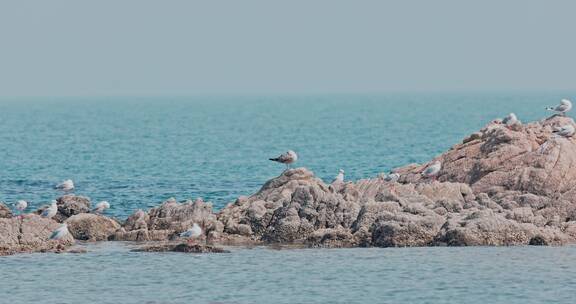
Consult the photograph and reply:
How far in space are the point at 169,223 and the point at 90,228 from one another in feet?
7.84

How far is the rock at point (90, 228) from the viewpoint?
120ft

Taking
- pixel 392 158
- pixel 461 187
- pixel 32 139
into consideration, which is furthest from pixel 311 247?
pixel 32 139

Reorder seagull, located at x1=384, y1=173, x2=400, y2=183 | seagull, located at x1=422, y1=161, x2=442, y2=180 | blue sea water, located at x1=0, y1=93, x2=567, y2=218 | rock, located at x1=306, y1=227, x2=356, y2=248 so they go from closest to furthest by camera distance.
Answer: rock, located at x1=306, y1=227, x2=356, y2=248
seagull, located at x1=422, y1=161, x2=442, y2=180
seagull, located at x1=384, y1=173, x2=400, y2=183
blue sea water, located at x1=0, y1=93, x2=567, y2=218

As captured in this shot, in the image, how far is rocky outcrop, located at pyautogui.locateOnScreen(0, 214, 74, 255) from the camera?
109ft

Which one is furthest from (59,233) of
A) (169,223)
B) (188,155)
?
(188,155)

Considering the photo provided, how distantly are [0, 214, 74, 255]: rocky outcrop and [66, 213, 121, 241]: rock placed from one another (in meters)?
1.73

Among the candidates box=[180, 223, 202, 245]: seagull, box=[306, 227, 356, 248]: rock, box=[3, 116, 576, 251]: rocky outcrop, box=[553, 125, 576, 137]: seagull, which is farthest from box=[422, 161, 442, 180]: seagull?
box=[180, 223, 202, 245]: seagull

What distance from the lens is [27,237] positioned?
33.8 m

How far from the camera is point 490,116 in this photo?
152875mm

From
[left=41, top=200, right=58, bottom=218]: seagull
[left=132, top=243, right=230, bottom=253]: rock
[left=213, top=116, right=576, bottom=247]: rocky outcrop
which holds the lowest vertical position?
[left=132, top=243, right=230, bottom=253]: rock

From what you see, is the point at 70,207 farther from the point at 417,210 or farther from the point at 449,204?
the point at 449,204

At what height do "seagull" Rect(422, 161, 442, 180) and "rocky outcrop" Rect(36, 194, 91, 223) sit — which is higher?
"seagull" Rect(422, 161, 442, 180)

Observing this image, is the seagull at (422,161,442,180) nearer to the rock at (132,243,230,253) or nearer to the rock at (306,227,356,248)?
the rock at (306,227,356,248)

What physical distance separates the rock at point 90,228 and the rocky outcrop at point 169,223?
0.34 m
